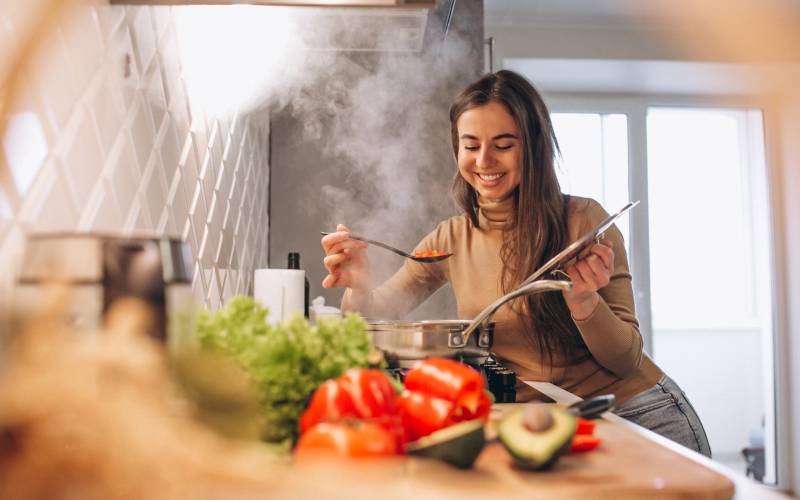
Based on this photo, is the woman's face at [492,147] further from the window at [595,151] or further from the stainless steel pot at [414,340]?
the window at [595,151]

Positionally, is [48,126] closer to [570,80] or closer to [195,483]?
[195,483]

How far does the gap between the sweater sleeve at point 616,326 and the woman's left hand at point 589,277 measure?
22 millimetres

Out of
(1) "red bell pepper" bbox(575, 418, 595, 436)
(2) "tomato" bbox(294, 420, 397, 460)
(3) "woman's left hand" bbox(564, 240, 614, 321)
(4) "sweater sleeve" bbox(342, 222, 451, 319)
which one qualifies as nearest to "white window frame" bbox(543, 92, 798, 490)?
(4) "sweater sleeve" bbox(342, 222, 451, 319)

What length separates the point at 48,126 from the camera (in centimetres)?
67

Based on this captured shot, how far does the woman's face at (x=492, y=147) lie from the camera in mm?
1697

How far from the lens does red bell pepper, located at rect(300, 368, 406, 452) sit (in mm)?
646

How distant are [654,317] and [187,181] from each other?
4069mm

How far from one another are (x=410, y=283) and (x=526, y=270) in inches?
16.8

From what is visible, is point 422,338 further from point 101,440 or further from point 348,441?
point 101,440

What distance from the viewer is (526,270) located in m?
1.65

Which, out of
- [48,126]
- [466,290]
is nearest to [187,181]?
[48,126]

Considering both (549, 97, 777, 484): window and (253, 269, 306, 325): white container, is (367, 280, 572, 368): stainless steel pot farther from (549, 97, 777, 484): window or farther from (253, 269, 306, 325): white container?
(549, 97, 777, 484): window

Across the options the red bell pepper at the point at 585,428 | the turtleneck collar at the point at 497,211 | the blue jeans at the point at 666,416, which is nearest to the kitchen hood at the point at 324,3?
the red bell pepper at the point at 585,428

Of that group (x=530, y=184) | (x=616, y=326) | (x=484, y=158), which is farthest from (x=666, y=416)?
(x=484, y=158)
